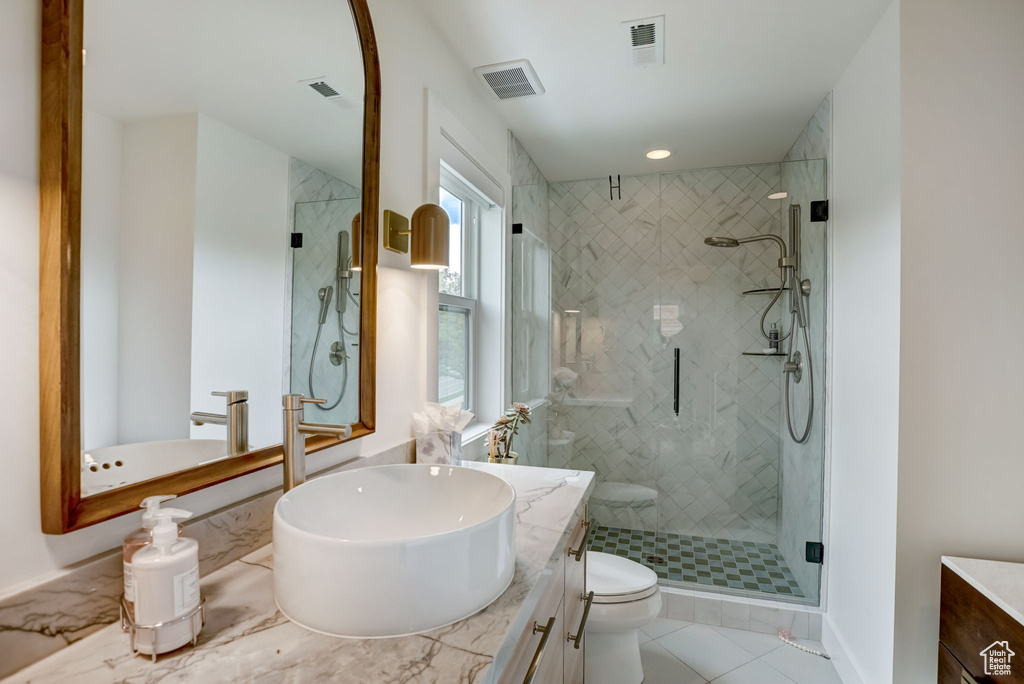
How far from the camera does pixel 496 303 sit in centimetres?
248

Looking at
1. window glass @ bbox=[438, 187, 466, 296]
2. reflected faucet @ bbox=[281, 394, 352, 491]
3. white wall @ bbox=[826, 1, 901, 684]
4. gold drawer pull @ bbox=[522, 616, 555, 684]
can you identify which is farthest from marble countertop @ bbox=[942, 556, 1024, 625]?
window glass @ bbox=[438, 187, 466, 296]

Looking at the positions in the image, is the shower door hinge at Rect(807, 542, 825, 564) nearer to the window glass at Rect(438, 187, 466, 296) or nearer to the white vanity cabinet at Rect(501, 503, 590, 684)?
the white vanity cabinet at Rect(501, 503, 590, 684)

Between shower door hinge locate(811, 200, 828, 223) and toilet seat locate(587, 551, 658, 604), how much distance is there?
1645mm

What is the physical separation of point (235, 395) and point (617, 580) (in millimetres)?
1475

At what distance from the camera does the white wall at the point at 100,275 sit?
668 millimetres

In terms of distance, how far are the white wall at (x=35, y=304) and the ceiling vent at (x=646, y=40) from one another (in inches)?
29.3

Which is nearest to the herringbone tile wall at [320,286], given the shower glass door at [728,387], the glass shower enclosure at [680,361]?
the glass shower enclosure at [680,361]

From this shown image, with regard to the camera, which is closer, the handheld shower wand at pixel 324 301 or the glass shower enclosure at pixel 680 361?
the handheld shower wand at pixel 324 301

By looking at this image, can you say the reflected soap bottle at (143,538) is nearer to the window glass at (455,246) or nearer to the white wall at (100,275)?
the white wall at (100,275)

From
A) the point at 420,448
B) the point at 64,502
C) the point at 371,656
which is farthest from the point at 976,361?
the point at 64,502

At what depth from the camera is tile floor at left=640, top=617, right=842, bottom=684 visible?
6.16 feet

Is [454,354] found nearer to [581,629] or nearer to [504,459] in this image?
[504,459]

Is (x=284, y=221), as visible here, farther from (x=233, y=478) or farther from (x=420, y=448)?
(x=420, y=448)

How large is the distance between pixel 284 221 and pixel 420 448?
72 centimetres
